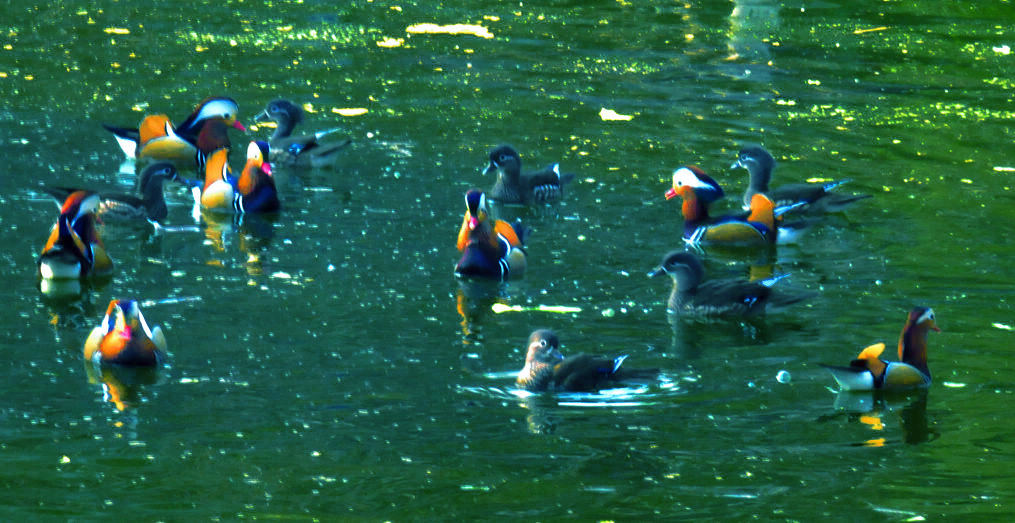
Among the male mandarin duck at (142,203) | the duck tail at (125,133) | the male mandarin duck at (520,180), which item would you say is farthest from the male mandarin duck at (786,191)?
the duck tail at (125,133)

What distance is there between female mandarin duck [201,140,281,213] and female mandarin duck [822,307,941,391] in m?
6.27

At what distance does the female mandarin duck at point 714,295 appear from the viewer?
1219cm

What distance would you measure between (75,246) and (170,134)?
176 inches

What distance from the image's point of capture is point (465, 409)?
10.1 m

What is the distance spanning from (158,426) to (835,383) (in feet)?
14.2

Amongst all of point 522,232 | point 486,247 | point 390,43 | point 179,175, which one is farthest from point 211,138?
point 390,43

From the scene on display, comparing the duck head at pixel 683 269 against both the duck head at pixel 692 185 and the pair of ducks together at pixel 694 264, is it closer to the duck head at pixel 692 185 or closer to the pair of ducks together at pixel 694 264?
the pair of ducks together at pixel 694 264

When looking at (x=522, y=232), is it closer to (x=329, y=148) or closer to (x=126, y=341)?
(x=329, y=148)

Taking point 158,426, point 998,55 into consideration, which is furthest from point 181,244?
point 998,55

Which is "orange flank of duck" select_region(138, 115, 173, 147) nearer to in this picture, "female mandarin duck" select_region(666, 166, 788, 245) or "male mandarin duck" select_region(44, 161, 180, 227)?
"male mandarin duck" select_region(44, 161, 180, 227)

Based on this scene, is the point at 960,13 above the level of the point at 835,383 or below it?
above

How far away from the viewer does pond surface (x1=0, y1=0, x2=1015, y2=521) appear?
9070mm

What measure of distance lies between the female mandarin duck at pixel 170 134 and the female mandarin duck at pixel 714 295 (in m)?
6.55

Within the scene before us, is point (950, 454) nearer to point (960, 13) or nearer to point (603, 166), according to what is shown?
point (603, 166)
